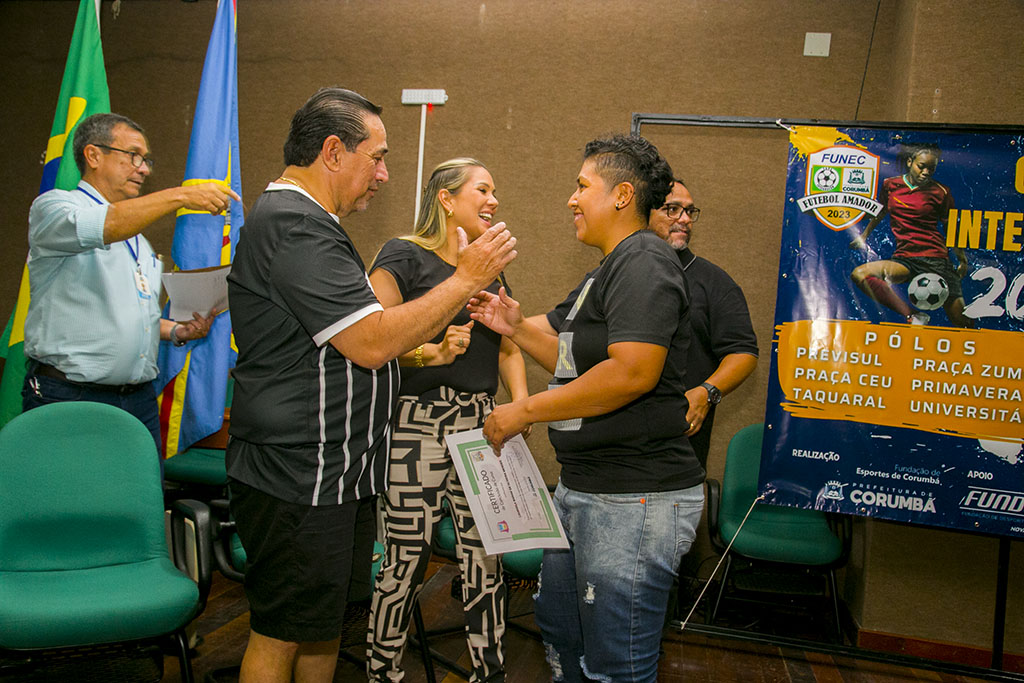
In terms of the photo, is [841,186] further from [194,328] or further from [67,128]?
[67,128]

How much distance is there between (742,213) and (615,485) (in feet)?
8.03

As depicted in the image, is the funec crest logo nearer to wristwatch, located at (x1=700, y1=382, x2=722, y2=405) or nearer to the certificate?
wristwatch, located at (x1=700, y1=382, x2=722, y2=405)

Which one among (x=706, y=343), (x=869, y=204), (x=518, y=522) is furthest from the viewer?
(x=706, y=343)

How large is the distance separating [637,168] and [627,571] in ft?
2.92

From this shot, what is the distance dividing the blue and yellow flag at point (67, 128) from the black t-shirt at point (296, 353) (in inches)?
66.6

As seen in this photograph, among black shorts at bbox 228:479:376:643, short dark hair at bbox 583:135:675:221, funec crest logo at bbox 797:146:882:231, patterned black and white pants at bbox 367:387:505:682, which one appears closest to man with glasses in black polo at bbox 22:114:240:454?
patterned black and white pants at bbox 367:387:505:682

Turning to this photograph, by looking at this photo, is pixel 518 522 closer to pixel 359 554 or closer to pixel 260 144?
pixel 359 554

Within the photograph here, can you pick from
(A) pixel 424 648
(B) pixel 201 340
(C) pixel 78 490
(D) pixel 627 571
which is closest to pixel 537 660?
(A) pixel 424 648

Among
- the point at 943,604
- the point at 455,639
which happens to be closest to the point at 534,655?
the point at 455,639

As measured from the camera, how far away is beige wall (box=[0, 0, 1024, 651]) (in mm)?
3049

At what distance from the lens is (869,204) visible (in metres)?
2.76

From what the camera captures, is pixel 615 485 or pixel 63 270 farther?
pixel 63 270

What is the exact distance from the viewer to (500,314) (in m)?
2.02

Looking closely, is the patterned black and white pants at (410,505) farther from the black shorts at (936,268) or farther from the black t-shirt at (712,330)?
the black shorts at (936,268)
